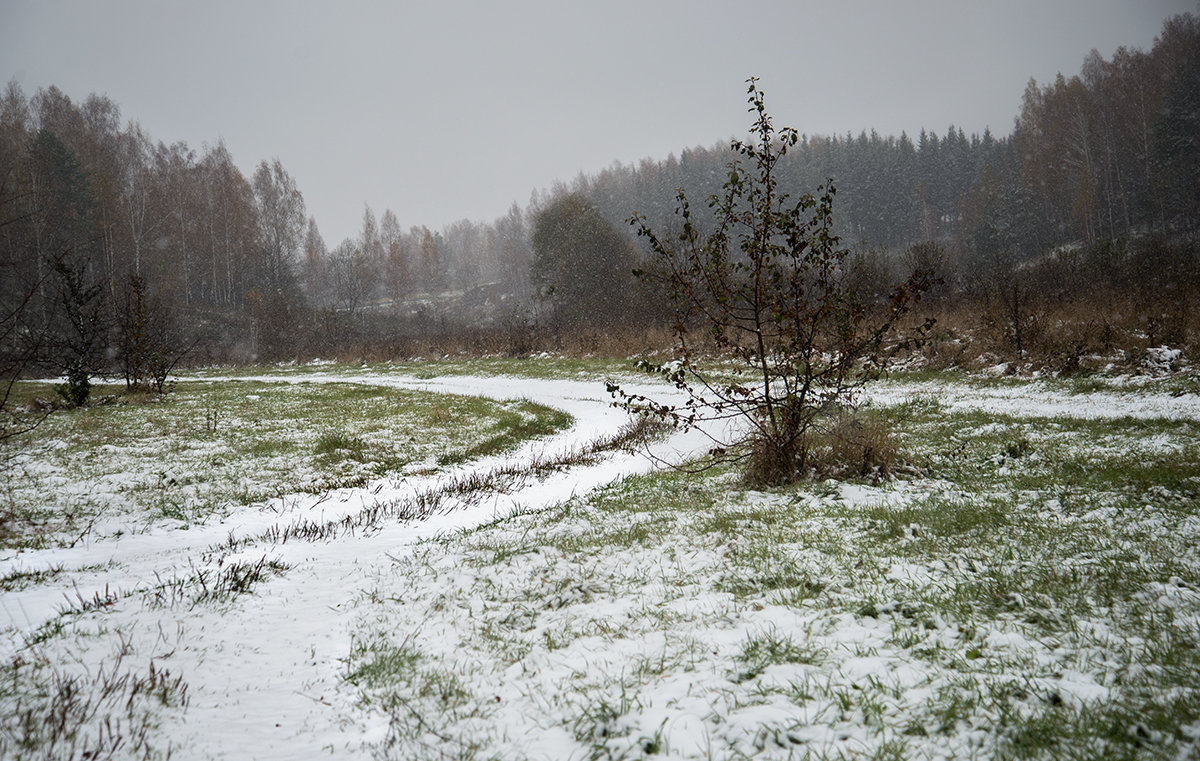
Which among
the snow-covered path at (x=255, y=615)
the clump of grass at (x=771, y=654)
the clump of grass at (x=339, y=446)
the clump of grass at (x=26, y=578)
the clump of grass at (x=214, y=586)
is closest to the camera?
the snow-covered path at (x=255, y=615)

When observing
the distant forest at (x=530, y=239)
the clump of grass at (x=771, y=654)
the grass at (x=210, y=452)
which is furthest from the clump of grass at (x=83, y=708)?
the distant forest at (x=530, y=239)

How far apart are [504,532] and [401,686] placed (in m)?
2.49

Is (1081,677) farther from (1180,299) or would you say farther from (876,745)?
(1180,299)

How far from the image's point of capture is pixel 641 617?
3402 mm

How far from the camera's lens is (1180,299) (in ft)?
47.0

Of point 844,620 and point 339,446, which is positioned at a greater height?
point 339,446

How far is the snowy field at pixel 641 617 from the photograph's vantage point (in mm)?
2336

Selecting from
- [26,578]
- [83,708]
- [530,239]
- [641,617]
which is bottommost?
[641,617]

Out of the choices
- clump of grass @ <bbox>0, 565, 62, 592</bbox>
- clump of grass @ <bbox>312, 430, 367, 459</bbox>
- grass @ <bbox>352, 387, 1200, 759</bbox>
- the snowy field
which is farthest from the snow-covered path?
clump of grass @ <bbox>312, 430, 367, 459</bbox>

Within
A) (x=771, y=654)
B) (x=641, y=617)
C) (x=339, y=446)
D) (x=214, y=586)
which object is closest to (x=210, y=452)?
(x=339, y=446)

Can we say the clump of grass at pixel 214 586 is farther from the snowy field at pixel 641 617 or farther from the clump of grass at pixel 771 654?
the clump of grass at pixel 771 654

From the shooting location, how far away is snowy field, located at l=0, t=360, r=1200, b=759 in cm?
234

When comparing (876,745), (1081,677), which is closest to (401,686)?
(876,745)

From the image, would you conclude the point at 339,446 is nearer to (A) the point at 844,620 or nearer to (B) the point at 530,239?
(A) the point at 844,620
